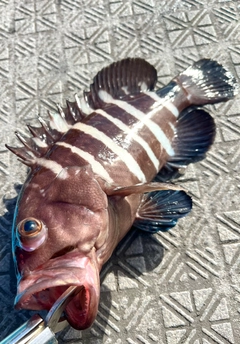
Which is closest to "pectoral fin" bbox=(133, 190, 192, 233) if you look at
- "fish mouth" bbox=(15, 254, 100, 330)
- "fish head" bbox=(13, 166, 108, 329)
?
"fish head" bbox=(13, 166, 108, 329)

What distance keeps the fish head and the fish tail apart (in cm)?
106

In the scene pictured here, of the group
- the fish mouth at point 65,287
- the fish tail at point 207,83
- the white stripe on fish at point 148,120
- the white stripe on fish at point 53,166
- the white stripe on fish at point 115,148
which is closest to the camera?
the fish mouth at point 65,287

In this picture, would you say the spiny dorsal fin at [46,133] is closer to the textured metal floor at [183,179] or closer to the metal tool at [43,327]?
the textured metal floor at [183,179]

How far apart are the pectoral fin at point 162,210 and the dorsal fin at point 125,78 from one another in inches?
26.3

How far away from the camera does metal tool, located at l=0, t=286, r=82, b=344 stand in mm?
1499

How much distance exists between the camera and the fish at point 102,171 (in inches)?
67.0

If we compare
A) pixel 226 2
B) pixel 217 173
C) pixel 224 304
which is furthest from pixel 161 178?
pixel 226 2

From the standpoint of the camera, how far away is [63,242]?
173 cm

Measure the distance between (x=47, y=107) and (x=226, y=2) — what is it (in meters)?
1.55

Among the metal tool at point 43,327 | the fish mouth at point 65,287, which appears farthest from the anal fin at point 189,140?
the metal tool at point 43,327

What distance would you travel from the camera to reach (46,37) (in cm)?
320

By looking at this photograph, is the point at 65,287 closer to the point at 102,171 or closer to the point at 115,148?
the point at 102,171

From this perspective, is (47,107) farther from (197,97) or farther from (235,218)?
(235,218)

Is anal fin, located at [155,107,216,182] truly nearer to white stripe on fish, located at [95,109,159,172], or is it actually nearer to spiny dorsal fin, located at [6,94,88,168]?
white stripe on fish, located at [95,109,159,172]
